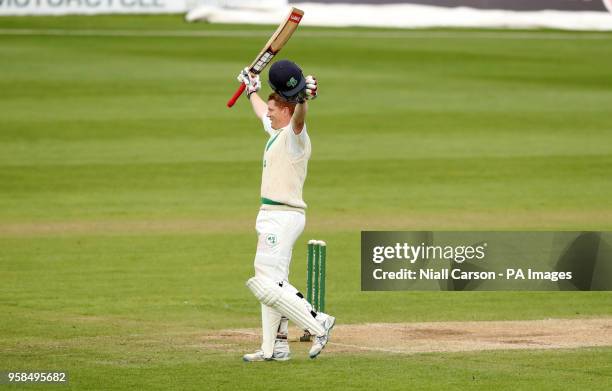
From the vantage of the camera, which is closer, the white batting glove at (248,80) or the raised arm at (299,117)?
the raised arm at (299,117)

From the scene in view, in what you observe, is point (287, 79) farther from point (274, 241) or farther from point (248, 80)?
point (274, 241)

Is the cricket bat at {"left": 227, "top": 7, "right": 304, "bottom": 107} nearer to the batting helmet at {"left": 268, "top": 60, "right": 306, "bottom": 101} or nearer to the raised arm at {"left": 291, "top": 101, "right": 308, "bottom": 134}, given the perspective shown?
the batting helmet at {"left": 268, "top": 60, "right": 306, "bottom": 101}

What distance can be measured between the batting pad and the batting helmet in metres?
1.26

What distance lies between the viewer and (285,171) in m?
9.62

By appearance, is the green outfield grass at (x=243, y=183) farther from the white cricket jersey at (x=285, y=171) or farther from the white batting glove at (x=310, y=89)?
the white batting glove at (x=310, y=89)

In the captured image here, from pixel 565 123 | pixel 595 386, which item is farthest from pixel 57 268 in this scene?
pixel 565 123

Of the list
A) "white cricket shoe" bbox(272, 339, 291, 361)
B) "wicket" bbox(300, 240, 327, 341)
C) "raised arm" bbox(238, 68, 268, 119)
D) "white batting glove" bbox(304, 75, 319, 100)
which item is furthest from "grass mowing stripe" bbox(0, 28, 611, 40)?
"white batting glove" bbox(304, 75, 319, 100)

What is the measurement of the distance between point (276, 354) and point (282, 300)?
55 centimetres

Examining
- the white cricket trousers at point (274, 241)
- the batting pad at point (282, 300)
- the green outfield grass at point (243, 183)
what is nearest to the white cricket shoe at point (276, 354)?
the green outfield grass at point (243, 183)

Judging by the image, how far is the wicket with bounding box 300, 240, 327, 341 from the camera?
10594 mm

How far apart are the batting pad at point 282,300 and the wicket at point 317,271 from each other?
3.35 ft

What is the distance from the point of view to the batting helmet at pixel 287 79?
9391 mm

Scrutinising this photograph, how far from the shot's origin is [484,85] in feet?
91.6

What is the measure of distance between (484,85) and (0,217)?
12.8 m
